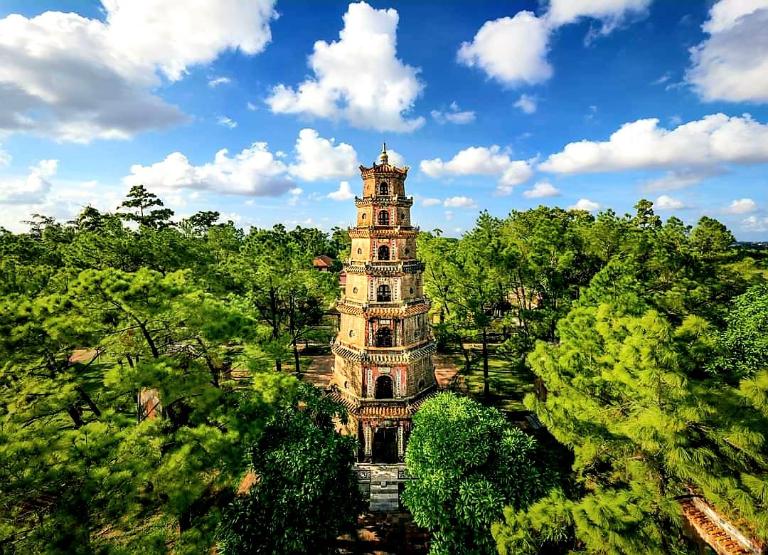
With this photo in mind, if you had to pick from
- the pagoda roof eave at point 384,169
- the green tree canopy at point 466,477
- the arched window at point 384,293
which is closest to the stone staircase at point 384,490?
the green tree canopy at point 466,477

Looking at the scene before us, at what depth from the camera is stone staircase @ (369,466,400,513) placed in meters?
20.1

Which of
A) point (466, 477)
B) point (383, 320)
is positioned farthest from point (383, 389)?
point (466, 477)

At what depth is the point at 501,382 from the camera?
35.3 metres

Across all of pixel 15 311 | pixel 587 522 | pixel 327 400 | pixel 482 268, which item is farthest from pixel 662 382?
pixel 15 311

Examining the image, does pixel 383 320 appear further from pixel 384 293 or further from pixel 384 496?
pixel 384 496

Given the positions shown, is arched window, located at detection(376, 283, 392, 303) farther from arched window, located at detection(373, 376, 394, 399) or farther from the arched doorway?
the arched doorway

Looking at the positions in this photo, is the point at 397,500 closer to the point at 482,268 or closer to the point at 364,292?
the point at 364,292

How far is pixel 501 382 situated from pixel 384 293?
1883 cm

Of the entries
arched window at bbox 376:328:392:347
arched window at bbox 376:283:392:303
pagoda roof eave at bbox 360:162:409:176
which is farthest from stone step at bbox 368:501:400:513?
pagoda roof eave at bbox 360:162:409:176

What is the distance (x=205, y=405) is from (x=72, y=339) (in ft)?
16.8

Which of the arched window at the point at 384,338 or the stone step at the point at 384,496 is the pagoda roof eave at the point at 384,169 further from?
the stone step at the point at 384,496

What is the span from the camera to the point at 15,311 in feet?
41.6

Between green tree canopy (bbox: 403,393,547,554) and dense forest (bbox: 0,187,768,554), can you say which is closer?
dense forest (bbox: 0,187,768,554)

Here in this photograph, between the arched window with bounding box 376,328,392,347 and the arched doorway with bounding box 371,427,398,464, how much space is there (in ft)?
17.4
